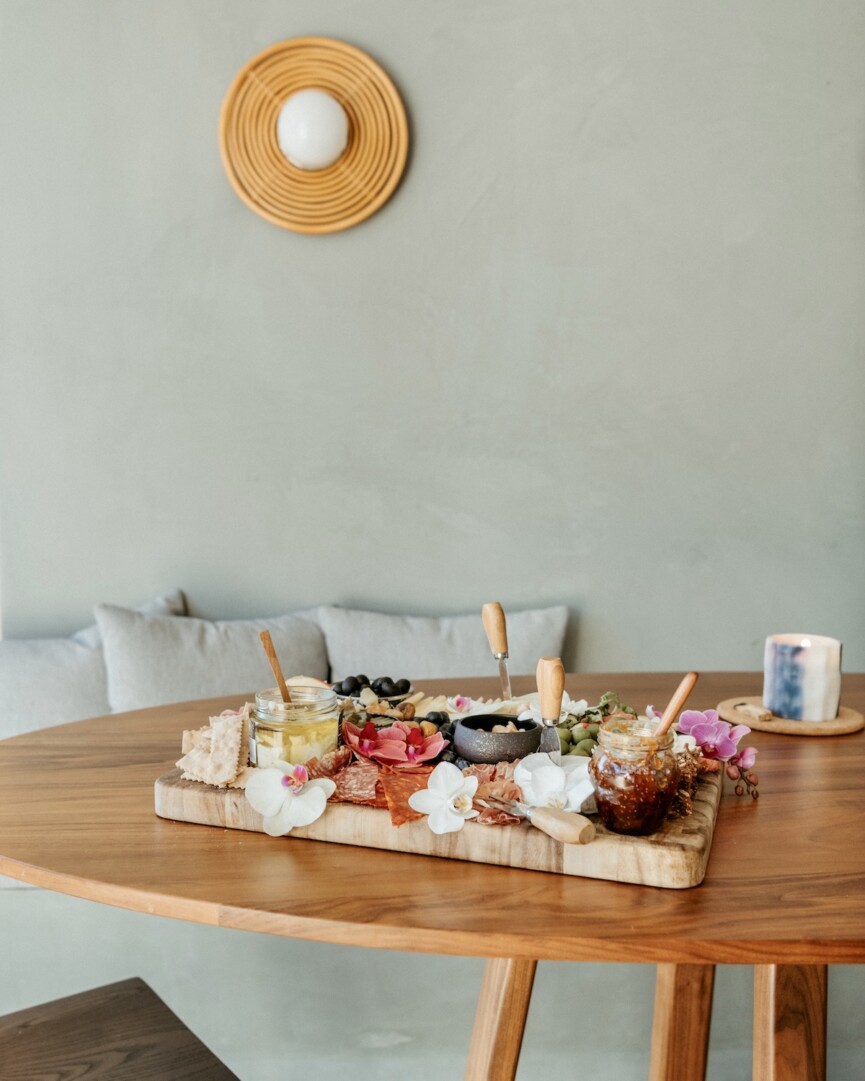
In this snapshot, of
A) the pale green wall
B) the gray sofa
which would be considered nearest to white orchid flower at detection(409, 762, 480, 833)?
the gray sofa

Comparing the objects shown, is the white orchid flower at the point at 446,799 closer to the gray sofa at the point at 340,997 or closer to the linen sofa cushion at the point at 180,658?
the gray sofa at the point at 340,997

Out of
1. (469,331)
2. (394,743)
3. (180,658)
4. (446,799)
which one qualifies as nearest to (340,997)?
(180,658)

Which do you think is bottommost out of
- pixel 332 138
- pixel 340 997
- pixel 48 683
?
pixel 340 997

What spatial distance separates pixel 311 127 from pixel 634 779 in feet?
7.02

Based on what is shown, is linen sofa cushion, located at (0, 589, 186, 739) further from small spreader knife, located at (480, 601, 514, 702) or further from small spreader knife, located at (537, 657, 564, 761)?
small spreader knife, located at (537, 657, 564, 761)

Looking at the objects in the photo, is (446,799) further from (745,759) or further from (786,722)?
(786,722)

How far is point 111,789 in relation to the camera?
3.84 feet

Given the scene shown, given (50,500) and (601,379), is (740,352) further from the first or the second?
(50,500)

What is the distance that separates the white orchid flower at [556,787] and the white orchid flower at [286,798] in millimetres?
192

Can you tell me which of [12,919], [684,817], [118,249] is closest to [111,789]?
[684,817]

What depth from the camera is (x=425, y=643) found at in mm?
2594

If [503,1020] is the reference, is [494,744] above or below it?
above

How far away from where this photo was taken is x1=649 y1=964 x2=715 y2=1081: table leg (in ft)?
4.62

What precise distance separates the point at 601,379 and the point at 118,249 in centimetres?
133
